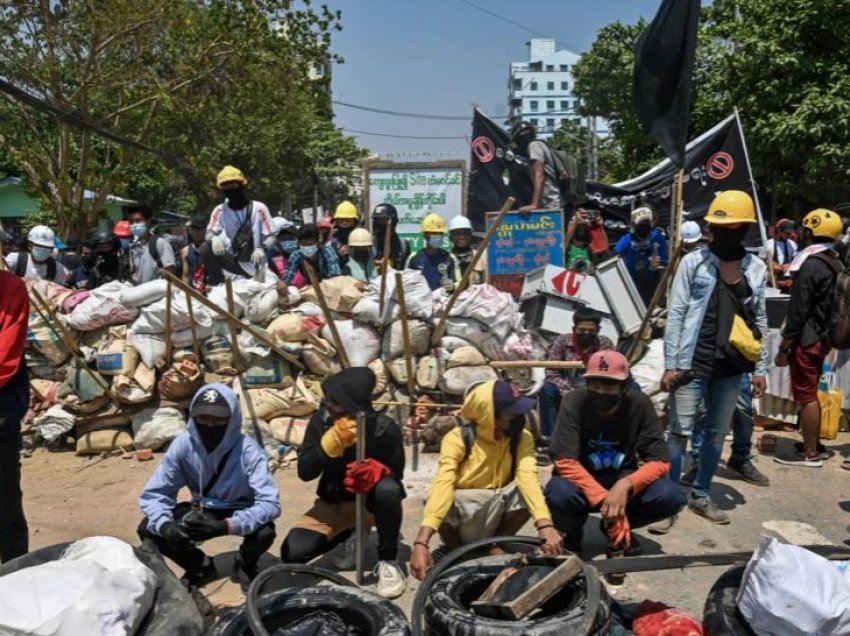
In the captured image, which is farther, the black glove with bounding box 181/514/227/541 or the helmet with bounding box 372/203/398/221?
the helmet with bounding box 372/203/398/221

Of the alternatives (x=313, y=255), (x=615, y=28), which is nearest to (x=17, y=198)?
(x=615, y=28)

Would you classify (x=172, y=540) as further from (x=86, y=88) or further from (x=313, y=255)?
(x=86, y=88)

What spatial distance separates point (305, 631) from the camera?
277 cm

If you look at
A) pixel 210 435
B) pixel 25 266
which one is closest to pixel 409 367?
pixel 210 435

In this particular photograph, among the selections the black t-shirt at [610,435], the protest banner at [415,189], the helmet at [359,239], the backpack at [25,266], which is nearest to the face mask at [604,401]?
the black t-shirt at [610,435]

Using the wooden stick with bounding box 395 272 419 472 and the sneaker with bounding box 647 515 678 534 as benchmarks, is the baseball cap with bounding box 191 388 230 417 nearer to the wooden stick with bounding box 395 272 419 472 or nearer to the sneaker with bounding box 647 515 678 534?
the wooden stick with bounding box 395 272 419 472

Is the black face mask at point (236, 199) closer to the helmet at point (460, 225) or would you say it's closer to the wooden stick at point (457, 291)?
the helmet at point (460, 225)

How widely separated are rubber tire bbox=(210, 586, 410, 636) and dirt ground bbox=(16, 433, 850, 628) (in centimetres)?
86

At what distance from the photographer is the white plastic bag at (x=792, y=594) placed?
8.44 ft

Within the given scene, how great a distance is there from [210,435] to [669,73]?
3884 mm

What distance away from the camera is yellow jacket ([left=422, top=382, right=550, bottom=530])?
3.68 m

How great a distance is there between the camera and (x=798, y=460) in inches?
220

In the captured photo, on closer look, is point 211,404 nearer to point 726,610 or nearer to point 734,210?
point 726,610

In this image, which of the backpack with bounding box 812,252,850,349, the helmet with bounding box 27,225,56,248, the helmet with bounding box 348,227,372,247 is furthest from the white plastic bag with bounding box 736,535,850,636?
the helmet with bounding box 27,225,56,248
